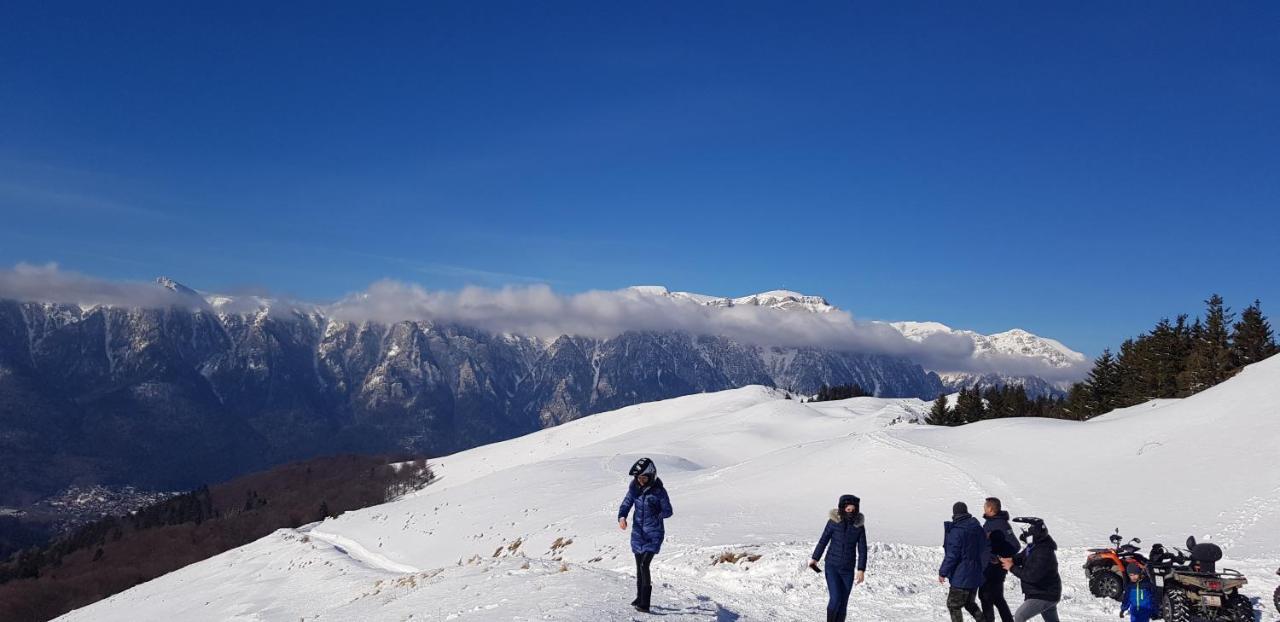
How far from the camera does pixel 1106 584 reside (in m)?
17.1

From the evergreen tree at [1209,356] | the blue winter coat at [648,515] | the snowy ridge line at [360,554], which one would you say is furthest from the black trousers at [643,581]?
the evergreen tree at [1209,356]

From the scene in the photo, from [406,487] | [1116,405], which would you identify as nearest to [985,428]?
[1116,405]

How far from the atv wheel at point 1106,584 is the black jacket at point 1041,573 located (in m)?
5.60

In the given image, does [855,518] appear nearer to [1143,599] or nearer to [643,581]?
[643,581]

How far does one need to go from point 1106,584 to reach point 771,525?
537 inches

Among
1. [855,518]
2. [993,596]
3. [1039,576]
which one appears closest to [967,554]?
[993,596]

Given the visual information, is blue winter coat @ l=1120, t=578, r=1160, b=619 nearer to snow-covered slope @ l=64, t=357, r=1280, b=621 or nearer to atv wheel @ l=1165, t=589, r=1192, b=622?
atv wheel @ l=1165, t=589, r=1192, b=622

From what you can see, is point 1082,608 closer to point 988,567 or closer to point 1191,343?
point 988,567

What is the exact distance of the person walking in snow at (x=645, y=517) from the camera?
46.6 ft

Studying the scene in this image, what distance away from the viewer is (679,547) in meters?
25.5

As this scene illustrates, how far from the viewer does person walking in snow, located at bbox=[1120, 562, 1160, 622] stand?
1434cm

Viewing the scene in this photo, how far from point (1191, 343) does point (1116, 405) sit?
29.3 ft

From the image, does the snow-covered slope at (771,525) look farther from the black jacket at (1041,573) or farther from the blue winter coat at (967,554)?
the blue winter coat at (967,554)

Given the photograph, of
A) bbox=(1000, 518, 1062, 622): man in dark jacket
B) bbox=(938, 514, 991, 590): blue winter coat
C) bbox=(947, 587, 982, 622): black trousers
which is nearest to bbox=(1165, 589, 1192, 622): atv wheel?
bbox=(1000, 518, 1062, 622): man in dark jacket
